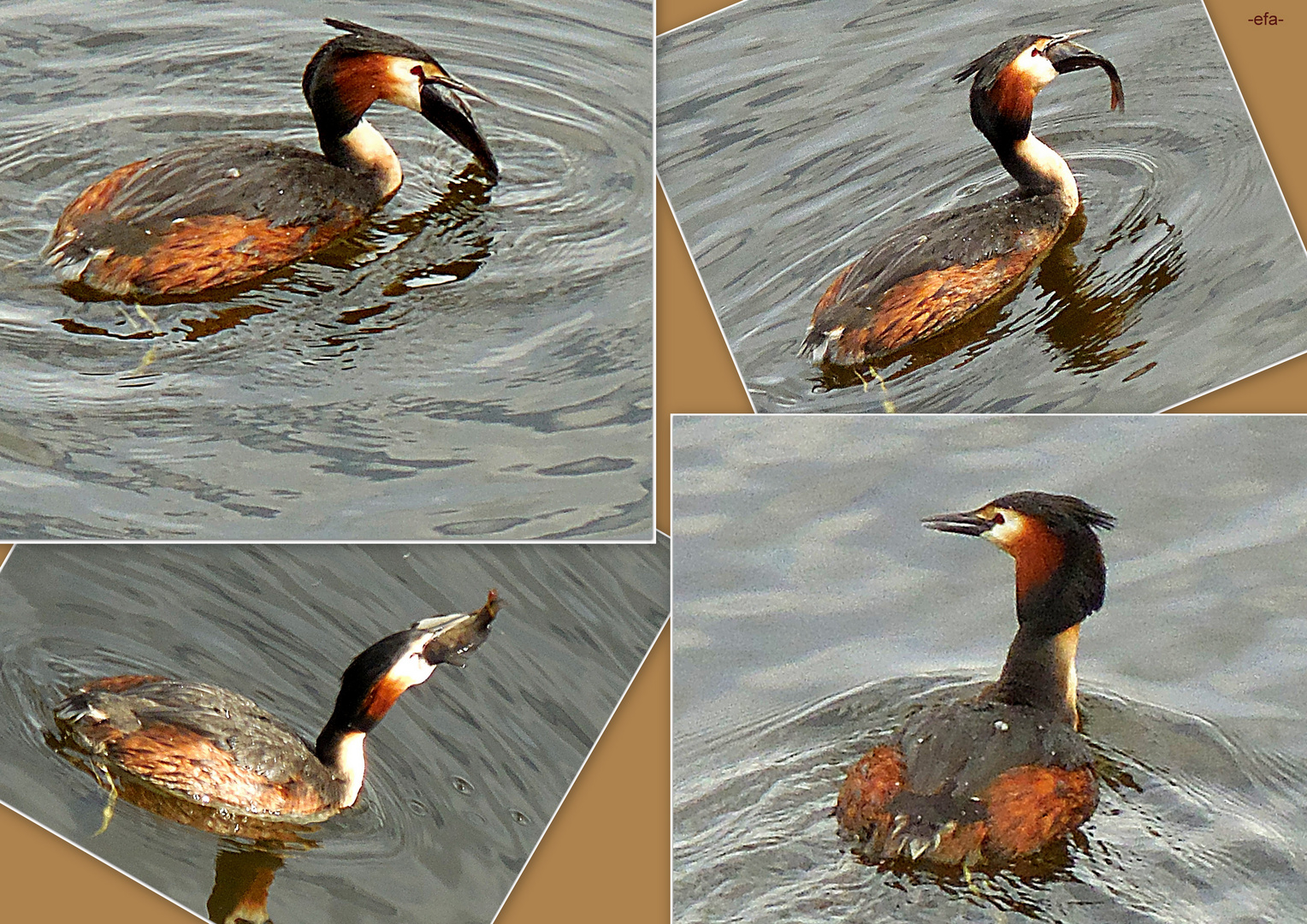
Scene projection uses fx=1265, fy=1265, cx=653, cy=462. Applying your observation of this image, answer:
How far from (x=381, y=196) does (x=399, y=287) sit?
0.10 meters

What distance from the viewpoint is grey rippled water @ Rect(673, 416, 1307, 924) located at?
121 centimetres

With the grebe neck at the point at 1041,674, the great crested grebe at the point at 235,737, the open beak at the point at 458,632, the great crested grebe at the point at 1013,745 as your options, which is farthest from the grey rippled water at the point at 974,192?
Result: the great crested grebe at the point at 235,737

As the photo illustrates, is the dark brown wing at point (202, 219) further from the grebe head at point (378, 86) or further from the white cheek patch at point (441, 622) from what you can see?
the white cheek patch at point (441, 622)

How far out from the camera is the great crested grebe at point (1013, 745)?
1.19m

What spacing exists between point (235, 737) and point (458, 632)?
9.2 inches

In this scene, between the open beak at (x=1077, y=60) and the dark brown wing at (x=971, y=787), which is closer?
the dark brown wing at (x=971, y=787)

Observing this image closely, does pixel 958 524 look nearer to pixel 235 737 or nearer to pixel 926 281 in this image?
pixel 926 281

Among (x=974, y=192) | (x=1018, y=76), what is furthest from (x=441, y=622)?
(x=1018, y=76)

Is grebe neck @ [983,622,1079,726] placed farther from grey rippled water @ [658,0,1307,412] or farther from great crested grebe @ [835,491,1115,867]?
grey rippled water @ [658,0,1307,412]

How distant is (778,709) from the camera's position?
1.24 metres

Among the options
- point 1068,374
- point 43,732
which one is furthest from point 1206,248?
point 43,732

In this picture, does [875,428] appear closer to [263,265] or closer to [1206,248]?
[1206,248]

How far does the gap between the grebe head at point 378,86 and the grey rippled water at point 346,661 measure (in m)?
0.43

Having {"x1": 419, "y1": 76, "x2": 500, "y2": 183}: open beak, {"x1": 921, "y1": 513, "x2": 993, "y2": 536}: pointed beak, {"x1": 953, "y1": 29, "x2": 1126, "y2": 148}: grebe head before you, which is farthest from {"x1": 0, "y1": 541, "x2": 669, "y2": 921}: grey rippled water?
{"x1": 953, "y1": 29, "x2": 1126, "y2": 148}: grebe head
